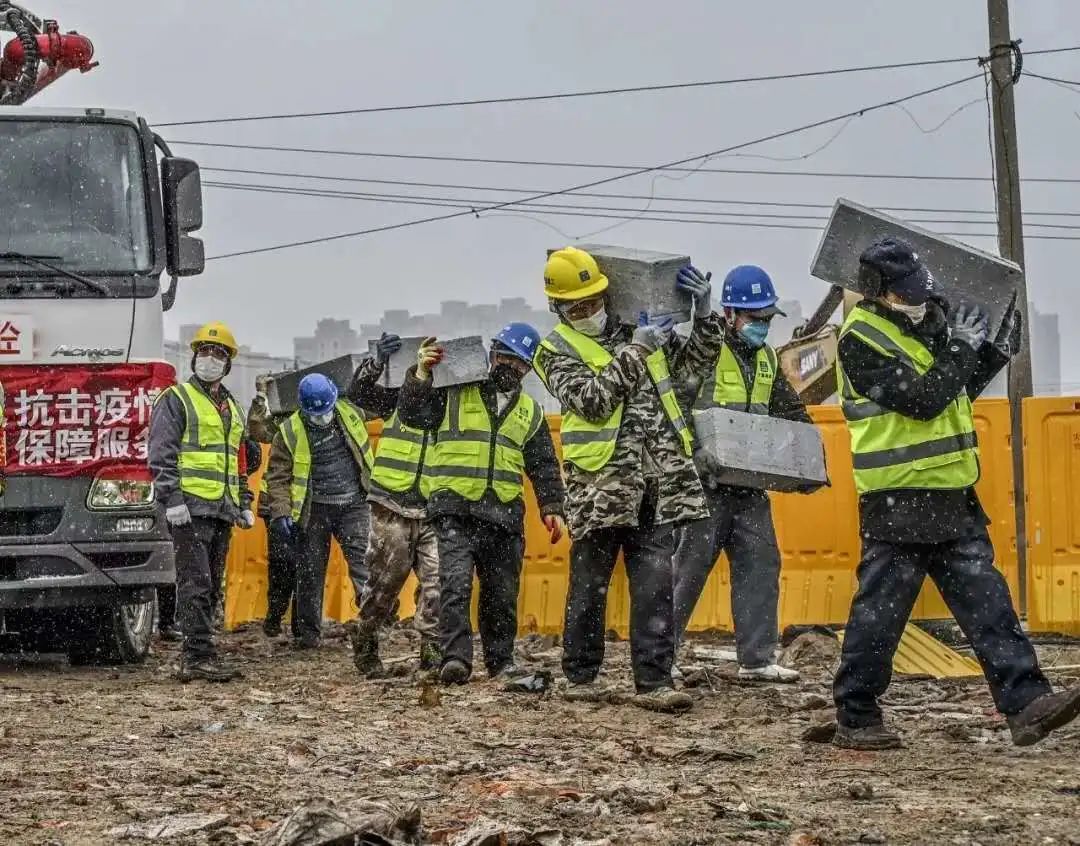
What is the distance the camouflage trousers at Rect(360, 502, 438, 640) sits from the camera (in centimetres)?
931

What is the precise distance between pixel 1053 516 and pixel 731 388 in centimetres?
331

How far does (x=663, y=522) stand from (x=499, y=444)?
1421 millimetres

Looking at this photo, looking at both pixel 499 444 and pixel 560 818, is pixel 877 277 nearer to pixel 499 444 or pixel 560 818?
pixel 560 818

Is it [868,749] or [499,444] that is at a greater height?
[499,444]

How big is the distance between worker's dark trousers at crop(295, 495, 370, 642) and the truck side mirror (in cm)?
276

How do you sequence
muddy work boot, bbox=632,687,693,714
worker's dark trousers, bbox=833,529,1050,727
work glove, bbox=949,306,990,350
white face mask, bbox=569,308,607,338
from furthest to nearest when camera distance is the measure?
white face mask, bbox=569,308,607,338, muddy work boot, bbox=632,687,693,714, work glove, bbox=949,306,990,350, worker's dark trousers, bbox=833,529,1050,727

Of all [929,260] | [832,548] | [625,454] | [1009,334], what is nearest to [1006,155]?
[832,548]

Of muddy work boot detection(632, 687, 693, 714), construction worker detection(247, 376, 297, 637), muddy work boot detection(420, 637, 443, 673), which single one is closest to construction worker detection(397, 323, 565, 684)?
muddy work boot detection(420, 637, 443, 673)

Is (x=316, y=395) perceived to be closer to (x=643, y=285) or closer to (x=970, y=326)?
(x=643, y=285)

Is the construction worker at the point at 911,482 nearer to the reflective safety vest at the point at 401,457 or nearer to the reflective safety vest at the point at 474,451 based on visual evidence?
the reflective safety vest at the point at 474,451

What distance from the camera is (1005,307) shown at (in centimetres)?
620

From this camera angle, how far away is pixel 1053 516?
10891 mm

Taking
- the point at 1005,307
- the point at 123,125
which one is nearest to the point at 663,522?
the point at 1005,307

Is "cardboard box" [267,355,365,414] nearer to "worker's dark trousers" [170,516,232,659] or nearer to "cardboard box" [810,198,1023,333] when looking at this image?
"worker's dark trousers" [170,516,232,659]
